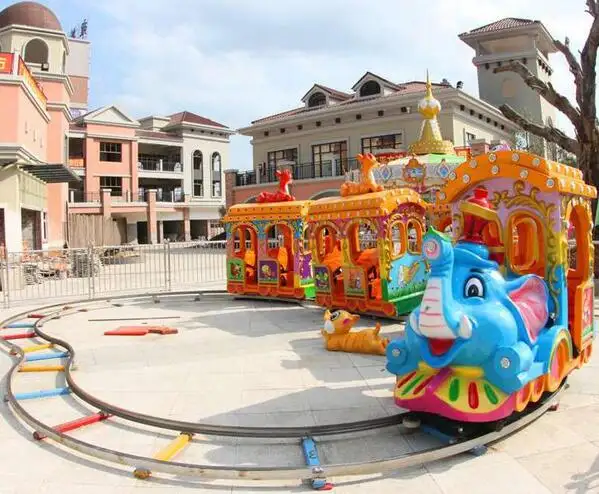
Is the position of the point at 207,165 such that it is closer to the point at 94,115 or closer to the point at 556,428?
the point at 94,115

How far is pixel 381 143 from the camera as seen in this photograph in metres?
28.7

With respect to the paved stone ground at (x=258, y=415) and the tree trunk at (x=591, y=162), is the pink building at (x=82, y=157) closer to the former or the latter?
the paved stone ground at (x=258, y=415)

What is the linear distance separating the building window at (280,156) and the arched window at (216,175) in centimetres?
1665

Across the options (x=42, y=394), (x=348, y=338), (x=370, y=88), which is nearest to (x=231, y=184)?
(x=370, y=88)

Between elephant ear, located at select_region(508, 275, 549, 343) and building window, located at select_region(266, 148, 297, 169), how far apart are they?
89.7 ft

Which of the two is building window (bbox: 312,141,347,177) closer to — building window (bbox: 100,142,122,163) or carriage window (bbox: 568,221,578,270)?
carriage window (bbox: 568,221,578,270)

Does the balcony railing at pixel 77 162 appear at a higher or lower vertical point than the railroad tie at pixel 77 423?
higher

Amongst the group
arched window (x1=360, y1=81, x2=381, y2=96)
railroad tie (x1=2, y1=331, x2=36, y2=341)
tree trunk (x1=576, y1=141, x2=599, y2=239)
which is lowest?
railroad tie (x1=2, y1=331, x2=36, y2=341)

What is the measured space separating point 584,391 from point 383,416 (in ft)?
7.50

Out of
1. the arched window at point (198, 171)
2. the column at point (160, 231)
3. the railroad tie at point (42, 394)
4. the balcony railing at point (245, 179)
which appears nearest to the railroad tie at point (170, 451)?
the railroad tie at point (42, 394)

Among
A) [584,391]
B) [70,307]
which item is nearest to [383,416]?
[584,391]

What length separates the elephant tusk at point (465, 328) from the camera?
385cm

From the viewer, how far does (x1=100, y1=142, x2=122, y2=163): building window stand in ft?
135

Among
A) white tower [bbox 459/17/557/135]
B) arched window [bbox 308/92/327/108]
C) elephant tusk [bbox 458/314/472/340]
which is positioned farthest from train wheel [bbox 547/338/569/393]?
white tower [bbox 459/17/557/135]
